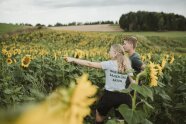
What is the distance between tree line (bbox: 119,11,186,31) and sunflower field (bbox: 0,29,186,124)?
38965 mm

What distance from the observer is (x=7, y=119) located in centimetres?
28

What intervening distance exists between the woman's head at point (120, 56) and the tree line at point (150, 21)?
145 ft

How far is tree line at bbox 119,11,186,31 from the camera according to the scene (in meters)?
47.7

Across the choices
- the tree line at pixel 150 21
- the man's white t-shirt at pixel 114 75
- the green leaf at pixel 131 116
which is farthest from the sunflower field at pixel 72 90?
the tree line at pixel 150 21

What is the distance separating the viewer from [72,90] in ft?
1.23

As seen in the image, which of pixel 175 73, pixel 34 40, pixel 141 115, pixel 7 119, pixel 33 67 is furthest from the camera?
pixel 34 40

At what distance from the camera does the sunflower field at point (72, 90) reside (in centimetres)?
32

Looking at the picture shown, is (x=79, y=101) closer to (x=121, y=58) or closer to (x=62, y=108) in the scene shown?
(x=62, y=108)

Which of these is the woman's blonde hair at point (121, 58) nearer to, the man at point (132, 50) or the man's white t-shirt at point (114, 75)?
the man's white t-shirt at point (114, 75)

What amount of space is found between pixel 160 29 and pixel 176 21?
2.43 meters

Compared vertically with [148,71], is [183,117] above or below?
below

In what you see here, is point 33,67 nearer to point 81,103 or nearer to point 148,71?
point 148,71

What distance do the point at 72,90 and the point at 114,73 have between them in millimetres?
3301

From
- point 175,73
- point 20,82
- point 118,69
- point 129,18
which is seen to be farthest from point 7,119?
point 129,18
